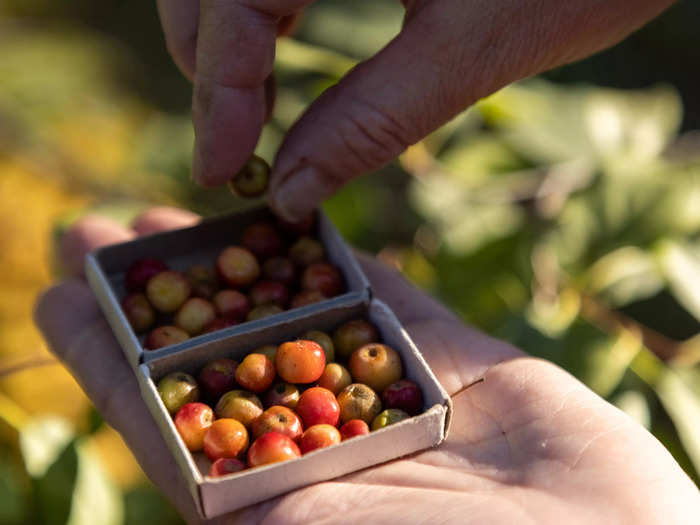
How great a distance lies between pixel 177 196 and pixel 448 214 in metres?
1.41

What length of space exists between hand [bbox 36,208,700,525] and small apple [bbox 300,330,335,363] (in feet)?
0.90

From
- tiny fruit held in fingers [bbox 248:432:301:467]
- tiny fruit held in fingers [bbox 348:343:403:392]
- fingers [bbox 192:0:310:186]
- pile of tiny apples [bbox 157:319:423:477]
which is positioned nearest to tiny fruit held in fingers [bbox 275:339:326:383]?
pile of tiny apples [bbox 157:319:423:477]

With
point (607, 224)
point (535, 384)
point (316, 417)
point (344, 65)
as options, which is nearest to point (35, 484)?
point (316, 417)

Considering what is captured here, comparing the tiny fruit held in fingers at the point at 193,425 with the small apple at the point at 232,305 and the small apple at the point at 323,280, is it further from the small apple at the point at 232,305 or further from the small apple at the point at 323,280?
the small apple at the point at 323,280

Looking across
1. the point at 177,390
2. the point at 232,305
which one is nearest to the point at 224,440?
the point at 177,390

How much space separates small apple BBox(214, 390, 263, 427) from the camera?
2201mm

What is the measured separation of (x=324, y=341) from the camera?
2393mm

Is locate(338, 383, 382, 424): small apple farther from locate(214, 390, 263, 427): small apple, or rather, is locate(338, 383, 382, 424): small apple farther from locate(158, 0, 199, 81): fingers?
locate(158, 0, 199, 81): fingers

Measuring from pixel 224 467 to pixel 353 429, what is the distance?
32 cm

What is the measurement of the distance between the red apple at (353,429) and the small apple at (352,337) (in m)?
0.29

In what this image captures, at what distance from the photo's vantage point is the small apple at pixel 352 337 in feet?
7.90

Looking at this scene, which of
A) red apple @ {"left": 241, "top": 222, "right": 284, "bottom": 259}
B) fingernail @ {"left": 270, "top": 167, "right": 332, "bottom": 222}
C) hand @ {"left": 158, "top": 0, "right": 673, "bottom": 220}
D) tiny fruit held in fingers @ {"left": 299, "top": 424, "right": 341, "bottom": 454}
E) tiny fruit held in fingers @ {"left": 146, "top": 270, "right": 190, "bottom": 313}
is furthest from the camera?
red apple @ {"left": 241, "top": 222, "right": 284, "bottom": 259}

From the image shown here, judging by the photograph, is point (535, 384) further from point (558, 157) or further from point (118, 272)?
point (558, 157)

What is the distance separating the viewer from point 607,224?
324cm
